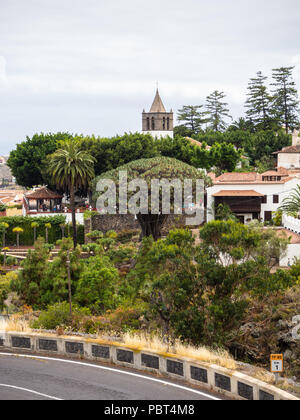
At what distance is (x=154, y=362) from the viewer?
52.4ft

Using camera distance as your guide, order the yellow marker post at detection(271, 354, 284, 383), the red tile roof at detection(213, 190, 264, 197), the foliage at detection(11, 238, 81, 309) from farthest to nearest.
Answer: the red tile roof at detection(213, 190, 264, 197) < the foliage at detection(11, 238, 81, 309) < the yellow marker post at detection(271, 354, 284, 383)

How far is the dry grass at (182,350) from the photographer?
15.0 m

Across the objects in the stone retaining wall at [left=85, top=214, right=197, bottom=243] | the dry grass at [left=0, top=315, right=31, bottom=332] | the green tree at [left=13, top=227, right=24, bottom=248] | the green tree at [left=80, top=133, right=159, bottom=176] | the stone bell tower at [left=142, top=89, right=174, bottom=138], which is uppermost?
the stone bell tower at [left=142, top=89, right=174, bottom=138]

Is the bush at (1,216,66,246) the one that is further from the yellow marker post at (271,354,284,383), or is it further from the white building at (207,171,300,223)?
the yellow marker post at (271,354,284,383)

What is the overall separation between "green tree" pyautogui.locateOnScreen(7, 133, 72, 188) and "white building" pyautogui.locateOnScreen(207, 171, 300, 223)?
70.2 ft

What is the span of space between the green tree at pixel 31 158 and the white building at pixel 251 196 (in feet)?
70.2

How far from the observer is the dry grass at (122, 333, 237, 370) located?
589 inches

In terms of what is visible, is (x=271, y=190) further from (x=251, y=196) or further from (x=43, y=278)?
(x=43, y=278)

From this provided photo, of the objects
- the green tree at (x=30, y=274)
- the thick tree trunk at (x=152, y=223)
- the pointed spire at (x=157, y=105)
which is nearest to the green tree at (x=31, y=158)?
the thick tree trunk at (x=152, y=223)

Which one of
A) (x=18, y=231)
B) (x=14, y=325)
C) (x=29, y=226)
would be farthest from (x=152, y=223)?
(x=14, y=325)

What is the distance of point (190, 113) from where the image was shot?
391 ft

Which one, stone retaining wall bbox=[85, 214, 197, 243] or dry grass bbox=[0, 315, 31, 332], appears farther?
stone retaining wall bbox=[85, 214, 197, 243]

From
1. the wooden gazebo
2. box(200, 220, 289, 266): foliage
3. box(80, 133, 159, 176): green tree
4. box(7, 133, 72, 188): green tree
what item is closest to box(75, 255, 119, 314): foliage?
box(200, 220, 289, 266): foliage

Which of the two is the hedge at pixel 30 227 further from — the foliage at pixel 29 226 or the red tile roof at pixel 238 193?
the red tile roof at pixel 238 193
